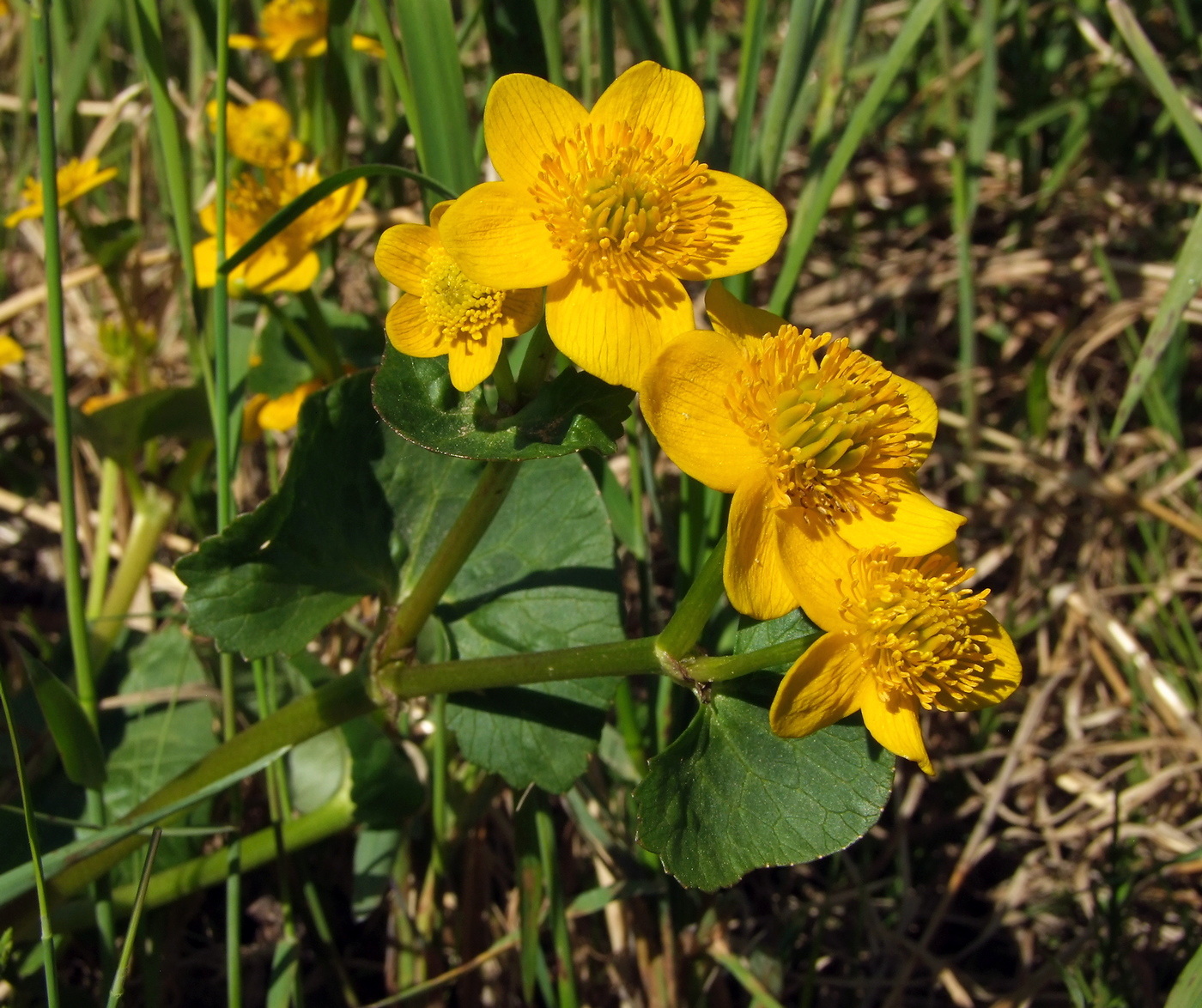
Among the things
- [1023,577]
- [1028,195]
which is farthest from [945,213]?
[1023,577]

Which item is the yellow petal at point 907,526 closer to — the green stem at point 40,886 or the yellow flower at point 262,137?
the green stem at point 40,886

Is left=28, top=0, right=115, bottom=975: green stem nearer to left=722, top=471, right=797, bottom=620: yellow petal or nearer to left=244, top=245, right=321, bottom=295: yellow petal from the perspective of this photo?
left=244, top=245, right=321, bottom=295: yellow petal

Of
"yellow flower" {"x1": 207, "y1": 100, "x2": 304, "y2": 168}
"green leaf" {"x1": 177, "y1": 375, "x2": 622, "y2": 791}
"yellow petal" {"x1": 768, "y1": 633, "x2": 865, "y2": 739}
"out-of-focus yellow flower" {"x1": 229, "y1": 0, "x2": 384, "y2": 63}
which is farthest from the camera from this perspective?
"out-of-focus yellow flower" {"x1": 229, "y1": 0, "x2": 384, "y2": 63}

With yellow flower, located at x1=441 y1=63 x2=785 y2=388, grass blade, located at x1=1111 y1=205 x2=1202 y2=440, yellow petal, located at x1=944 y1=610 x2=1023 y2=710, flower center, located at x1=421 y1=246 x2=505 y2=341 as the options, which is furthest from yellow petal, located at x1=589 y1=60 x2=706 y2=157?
grass blade, located at x1=1111 y1=205 x2=1202 y2=440

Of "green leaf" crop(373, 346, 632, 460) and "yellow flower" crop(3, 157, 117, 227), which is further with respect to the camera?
"yellow flower" crop(3, 157, 117, 227)

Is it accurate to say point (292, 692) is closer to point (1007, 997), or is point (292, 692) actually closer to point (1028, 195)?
point (1007, 997)
